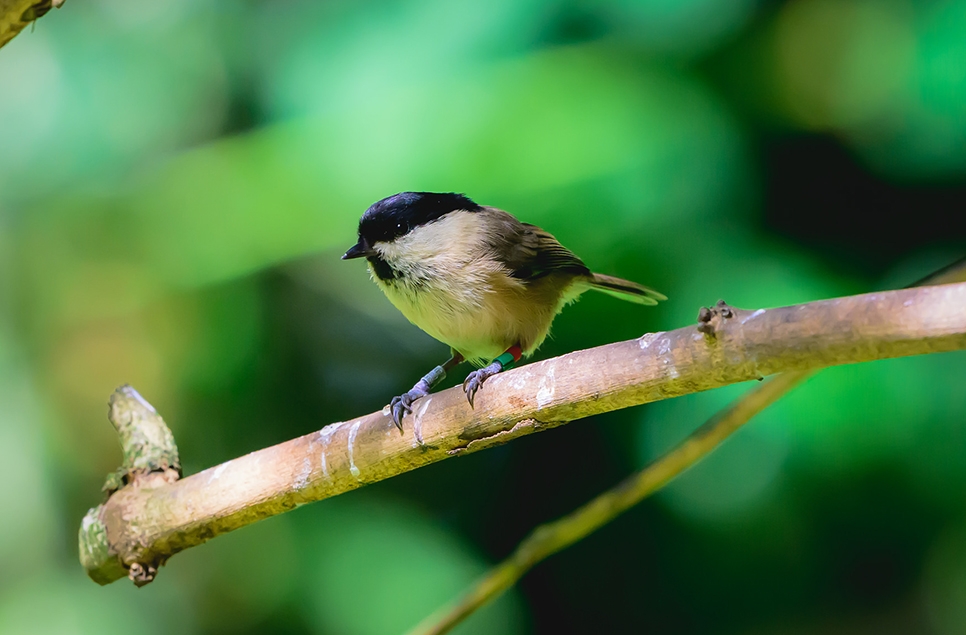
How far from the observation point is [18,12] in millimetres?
1547

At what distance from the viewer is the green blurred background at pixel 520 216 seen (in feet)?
10.3

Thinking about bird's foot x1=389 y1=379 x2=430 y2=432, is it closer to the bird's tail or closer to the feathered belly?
the feathered belly

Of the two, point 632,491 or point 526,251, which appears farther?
point 526,251

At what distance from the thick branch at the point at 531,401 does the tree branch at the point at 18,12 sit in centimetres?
99

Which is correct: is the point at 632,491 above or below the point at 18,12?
below

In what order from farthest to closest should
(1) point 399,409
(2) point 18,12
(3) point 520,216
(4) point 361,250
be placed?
(3) point 520,216
(4) point 361,250
(1) point 399,409
(2) point 18,12

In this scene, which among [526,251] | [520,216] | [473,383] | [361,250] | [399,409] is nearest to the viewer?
[473,383]

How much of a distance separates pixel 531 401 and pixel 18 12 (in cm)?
120

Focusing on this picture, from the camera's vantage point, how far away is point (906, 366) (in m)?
3.07

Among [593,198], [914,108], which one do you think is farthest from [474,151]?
[914,108]

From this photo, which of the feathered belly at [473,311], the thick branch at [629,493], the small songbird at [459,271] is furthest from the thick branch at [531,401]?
the thick branch at [629,493]

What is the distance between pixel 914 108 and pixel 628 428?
5.35 ft

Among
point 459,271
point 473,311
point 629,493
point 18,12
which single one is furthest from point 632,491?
point 18,12

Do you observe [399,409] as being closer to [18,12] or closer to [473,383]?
[473,383]
